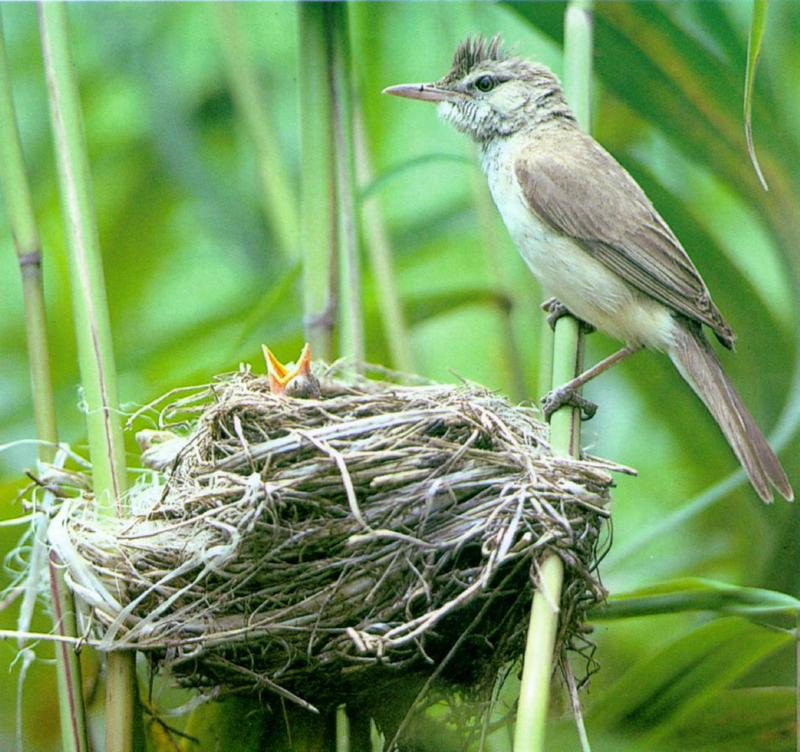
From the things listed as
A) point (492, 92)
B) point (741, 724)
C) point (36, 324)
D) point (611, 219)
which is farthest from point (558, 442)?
point (492, 92)

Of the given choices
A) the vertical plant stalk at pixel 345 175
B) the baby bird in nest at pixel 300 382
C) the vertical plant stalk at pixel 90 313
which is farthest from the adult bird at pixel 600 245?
the vertical plant stalk at pixel 90 313

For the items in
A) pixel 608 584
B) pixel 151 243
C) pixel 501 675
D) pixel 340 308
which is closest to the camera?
pixel 501 675

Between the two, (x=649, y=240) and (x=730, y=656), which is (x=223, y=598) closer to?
(x=730, y=656)

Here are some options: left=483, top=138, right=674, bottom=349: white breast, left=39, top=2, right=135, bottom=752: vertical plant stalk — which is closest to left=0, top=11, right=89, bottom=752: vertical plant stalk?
left=39, top=2, right=135, bottom=752: vertical plant stalk

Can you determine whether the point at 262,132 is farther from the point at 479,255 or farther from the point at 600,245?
the point at 479,255

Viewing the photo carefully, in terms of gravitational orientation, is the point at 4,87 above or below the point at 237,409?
above

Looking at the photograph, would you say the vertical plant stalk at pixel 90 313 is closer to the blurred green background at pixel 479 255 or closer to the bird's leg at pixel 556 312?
the blurred green background at pixel 479 255

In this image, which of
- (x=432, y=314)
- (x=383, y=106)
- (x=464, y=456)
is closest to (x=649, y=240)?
(x=432, y=314)

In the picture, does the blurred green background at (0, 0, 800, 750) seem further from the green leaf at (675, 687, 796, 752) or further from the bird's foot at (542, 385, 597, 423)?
the bird's foot at (542, 385, 597, 423)
